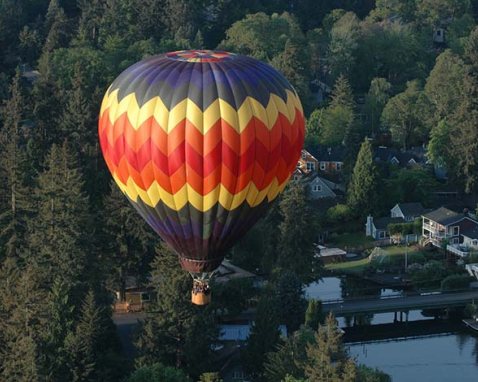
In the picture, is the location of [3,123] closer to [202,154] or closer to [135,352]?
[135,352]

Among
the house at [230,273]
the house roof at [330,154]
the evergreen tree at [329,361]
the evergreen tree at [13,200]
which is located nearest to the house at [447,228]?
the house roof at [330,154]

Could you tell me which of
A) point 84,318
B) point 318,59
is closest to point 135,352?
point 84,318

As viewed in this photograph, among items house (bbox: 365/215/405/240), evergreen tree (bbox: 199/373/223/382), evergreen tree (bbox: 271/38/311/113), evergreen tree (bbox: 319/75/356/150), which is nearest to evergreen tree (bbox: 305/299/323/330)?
evergreen tree (bbox: 199/373/223/382)

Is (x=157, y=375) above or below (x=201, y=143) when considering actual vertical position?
below

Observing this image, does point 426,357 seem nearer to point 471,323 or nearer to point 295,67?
point 471,323

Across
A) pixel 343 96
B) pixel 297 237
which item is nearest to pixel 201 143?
pixel 297 237

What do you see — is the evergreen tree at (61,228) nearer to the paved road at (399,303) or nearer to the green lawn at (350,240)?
the paved road at (399,303)
